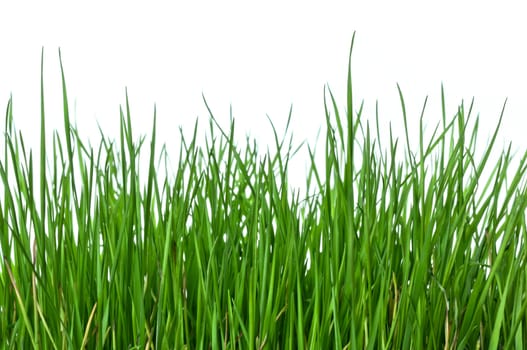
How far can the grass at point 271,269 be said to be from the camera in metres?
1.23

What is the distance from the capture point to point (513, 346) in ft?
4.27

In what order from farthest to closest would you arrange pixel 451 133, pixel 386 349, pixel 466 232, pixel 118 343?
pixel 451 133 → pixel 466 232 → pixel 118 343 → pixel 386 349

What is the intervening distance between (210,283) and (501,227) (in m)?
0.54

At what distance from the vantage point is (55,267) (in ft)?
4.17

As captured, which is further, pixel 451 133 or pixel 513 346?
pixel 451 133

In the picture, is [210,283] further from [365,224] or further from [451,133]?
[451,133]

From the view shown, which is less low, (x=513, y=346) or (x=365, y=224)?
(x=365, y=224)

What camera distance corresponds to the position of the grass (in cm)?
123

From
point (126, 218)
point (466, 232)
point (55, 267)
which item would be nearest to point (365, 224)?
point (466, 232)

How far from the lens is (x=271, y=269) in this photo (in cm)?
129

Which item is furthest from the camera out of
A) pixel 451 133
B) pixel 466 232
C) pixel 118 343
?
pixel 451 133

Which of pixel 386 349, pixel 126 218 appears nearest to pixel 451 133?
pixel 386 349

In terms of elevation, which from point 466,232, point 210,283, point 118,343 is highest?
point 466,232

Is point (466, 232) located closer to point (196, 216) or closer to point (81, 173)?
point (196, 216)
